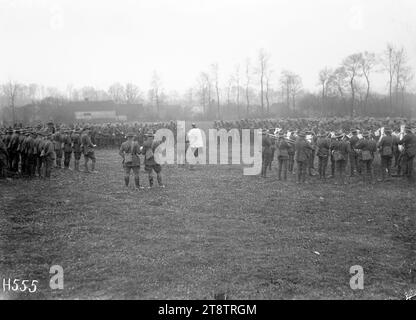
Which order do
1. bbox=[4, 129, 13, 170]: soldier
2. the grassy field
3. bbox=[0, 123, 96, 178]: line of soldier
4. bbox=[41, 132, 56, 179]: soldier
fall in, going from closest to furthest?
the grassy field < bbox=[41, 132, 56, 179]: soldier < bbox=[0, 123, 96, 178]: line of soldier < bbox=[4, 129, 13, 170]: soldier

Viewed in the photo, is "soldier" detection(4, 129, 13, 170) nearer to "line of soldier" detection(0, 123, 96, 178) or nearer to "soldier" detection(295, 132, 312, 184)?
"line of soldier" detection(0, 123, 96, 178)

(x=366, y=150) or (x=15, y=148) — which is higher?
(x=15, y=148)

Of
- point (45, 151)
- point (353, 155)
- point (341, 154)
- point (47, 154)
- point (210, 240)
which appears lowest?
point (210, 240)

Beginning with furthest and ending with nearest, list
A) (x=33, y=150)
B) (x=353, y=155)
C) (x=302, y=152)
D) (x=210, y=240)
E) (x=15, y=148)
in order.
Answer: (x=15, y=148), (x=353, y=155), (x=33, y=150), (x=302, y=152), (x=210, y=240)

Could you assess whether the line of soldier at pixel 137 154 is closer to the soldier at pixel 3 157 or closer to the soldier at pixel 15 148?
the soldier at pixel 3 157

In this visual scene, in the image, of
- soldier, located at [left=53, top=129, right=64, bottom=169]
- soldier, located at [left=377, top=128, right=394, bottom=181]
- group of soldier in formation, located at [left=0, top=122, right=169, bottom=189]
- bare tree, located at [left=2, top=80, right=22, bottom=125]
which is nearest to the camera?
group of soldier in formation, located at [left=0, top=122, right=169, bottom=189]

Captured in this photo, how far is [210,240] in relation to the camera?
8070 mm

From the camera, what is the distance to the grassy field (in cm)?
609

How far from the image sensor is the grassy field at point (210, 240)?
20.0 feet

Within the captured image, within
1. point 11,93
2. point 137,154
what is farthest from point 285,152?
point 11,93

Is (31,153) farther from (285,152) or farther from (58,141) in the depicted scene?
(285,152)

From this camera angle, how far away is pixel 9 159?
16.2m

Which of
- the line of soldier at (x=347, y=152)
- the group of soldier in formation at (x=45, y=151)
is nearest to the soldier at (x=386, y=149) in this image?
the line of soldier at (x=347, y=152)

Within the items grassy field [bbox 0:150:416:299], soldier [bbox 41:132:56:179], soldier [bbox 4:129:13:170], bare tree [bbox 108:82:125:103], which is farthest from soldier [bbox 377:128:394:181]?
bare tree [bbox 108:82:125:103]
